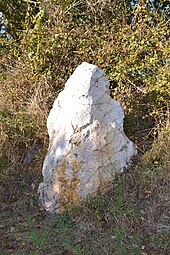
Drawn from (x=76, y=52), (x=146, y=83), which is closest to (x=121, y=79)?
(x=146, y=83)

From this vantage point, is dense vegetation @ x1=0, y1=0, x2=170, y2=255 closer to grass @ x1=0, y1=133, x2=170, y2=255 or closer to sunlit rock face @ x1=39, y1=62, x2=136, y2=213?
grass @ x1=0, y1=133, x2=170, y2=255

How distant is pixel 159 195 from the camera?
3.37m

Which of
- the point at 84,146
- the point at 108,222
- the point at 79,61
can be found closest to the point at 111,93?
the point at 79,61

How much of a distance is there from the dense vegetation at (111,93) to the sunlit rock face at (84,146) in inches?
6.9

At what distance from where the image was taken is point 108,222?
3.23 metres

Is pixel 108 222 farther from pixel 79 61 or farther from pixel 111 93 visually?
pixel 79 61

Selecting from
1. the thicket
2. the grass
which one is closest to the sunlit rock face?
the grass

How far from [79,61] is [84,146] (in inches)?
76.6

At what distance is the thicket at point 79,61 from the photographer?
4.32 meters

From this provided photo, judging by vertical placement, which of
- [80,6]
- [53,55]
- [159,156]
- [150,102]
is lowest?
[159,156]

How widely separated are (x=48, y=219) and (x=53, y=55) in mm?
2608

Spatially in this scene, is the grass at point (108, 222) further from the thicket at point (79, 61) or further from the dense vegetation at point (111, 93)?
the thicket at point (79, 61)

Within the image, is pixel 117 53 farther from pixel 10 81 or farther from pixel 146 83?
pixel 10 81

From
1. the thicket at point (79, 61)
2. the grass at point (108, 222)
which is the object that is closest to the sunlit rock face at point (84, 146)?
the grass at point (108, 222)
